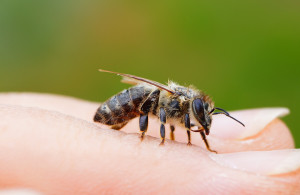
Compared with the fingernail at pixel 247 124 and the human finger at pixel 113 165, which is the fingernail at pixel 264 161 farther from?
the fingernail at pixel 247 124

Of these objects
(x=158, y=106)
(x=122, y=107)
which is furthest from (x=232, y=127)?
(x=122, y=107)

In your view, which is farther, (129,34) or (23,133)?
(129,34)

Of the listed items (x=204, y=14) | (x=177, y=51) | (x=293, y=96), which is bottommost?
(x=293, y=96)

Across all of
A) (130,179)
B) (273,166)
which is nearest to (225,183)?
(273,166)

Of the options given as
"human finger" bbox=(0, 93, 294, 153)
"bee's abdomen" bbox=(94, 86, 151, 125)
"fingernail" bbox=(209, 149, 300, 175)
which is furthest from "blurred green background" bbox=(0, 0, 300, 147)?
"fingernail" bbox=(209, 149, 300, 175)

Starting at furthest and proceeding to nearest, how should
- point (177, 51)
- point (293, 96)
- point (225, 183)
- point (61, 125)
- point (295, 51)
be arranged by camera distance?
point (177, 51)
point (295, 51)
point (293, 96)
point (61, 125)
point (225, 183)

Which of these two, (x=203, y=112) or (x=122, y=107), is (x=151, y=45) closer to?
(x=122, y=107)

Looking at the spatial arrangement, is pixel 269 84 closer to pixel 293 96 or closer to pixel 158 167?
pixel 293 96
